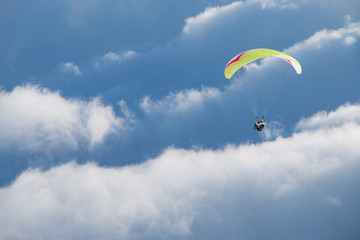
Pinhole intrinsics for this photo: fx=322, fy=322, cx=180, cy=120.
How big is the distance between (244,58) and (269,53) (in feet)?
12.6

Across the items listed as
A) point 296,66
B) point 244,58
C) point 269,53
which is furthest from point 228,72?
point 296,66

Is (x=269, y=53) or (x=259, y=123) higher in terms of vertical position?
(x=269, y=53)

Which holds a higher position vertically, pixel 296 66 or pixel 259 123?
pixel 296 66

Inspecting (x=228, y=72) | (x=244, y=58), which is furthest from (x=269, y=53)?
(x=228, y=72)

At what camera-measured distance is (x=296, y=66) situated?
51.5 metres

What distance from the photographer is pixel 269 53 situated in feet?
161

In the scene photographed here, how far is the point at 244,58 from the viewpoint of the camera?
166ft

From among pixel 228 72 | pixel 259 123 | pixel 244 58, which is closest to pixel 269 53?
pixel 244 58

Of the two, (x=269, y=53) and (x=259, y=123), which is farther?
(x=259, y=123)

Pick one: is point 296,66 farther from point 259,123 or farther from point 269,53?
point 259,123

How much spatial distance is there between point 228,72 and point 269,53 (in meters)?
7.10

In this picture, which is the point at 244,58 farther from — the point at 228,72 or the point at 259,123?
the point at 259,123

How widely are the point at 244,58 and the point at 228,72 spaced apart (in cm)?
350

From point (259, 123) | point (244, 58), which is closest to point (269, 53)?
point (244, 58)
